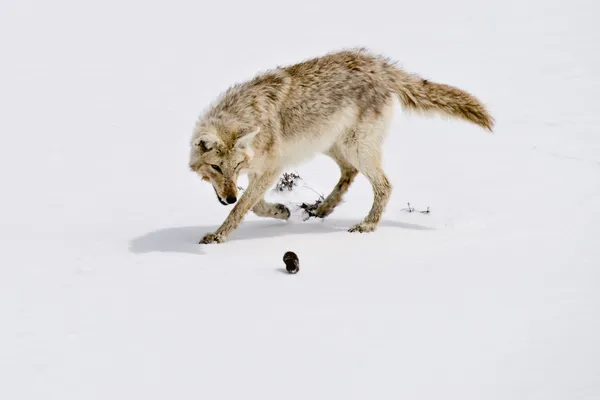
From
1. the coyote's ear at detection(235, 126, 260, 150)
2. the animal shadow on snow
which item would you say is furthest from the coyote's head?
the animal shadow on snow

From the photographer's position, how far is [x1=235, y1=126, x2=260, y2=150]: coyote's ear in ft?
23.2

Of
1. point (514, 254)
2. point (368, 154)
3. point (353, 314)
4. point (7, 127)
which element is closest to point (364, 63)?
point (368, 154)

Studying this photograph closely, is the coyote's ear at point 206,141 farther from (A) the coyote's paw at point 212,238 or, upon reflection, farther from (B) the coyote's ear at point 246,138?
(A) the coyote's paw at point 212,238

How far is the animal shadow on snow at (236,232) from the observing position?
22.7ft

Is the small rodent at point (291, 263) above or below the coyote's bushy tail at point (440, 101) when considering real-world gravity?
below

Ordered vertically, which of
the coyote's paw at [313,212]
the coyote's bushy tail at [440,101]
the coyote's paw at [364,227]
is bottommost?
the coyote's paw at [364,227]

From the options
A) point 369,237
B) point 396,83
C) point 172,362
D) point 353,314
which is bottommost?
point 172,362

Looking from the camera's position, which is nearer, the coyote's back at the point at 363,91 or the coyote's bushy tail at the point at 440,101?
the coyote's back at the point at 363,91

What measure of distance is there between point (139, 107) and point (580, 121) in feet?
21.8

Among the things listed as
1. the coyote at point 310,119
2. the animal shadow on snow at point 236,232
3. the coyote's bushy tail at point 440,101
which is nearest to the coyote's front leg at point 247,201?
the coyote at point 310,119

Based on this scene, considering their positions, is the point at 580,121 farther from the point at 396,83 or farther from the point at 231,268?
the point at 231,268

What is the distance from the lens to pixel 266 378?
441 cm

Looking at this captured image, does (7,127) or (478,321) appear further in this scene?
(7,127)

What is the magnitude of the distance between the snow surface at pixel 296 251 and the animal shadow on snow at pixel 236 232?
41 mm
